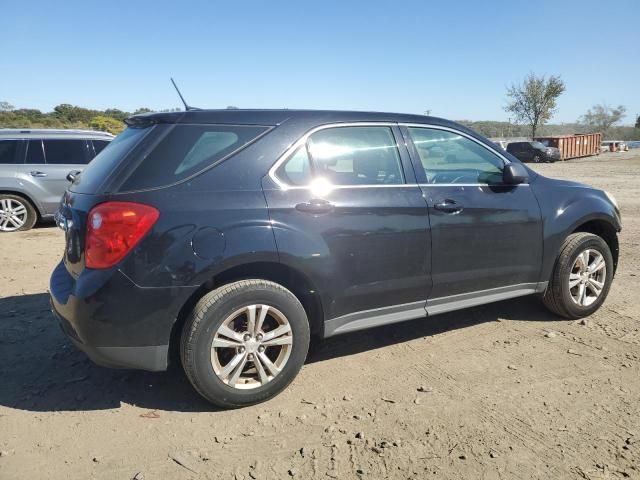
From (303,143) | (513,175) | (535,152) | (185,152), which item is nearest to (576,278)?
(513,175)

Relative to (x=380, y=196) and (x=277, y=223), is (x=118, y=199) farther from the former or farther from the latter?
(x=380, y=196)

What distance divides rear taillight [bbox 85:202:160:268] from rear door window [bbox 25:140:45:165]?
7.55 metres

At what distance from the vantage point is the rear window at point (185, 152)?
288 centimetres

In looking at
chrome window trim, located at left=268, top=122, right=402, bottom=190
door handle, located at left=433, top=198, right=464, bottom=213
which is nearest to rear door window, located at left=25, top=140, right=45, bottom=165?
chrome window trim, located at left=268, top=122, right=402, bottom=190

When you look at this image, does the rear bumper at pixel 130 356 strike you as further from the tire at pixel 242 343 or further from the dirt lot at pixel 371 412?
the dirt lot at pixel 371 412

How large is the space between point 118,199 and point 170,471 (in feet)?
4.70

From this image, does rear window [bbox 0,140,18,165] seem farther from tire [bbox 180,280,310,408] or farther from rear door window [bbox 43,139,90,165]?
tire [bbox 180,280,310,408]

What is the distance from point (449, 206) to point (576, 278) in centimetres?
159

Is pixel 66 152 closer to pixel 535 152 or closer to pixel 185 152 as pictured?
pixel 185 152

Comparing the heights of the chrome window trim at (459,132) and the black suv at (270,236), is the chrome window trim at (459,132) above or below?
above

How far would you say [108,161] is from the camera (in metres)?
3.12

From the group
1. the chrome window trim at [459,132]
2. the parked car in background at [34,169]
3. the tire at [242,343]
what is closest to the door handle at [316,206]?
the tire at [242,343]

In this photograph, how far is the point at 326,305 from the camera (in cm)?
327

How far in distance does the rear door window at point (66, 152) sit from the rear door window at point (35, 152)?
A: 0.26ft
